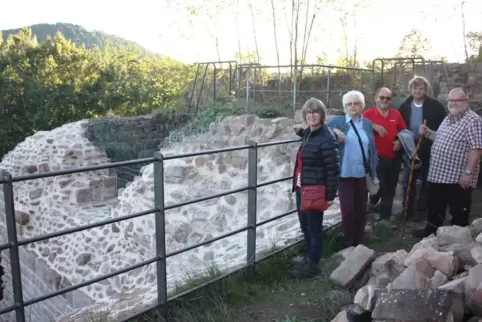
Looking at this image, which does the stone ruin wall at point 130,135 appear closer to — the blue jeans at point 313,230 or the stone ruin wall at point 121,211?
the stone ruin wall at point 121,211

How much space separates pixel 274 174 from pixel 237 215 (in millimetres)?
876

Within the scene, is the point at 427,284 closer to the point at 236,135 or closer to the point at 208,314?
the point at 208,314

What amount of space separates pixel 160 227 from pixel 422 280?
1680mm

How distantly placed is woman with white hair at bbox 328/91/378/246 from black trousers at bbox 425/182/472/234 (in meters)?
0.70

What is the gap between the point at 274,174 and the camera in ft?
23.4

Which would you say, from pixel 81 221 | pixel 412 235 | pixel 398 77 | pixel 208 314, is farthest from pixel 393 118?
pixel 398 77

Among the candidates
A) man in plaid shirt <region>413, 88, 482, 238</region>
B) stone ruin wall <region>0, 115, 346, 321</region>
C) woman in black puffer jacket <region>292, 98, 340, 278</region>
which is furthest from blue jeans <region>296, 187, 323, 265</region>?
man in plaid shirt <region>413, 88, 482, 238</region>

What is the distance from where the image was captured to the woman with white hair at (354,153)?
389 centimetres

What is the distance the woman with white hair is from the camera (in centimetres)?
389

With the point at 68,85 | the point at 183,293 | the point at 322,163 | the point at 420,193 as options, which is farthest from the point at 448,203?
the point at 68,85

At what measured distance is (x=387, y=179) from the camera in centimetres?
488

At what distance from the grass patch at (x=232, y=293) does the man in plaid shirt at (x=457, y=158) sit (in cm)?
147

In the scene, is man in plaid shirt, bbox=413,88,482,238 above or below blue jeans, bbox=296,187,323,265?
above

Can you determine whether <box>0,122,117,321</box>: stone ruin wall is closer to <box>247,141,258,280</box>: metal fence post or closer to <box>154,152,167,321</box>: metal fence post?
<box>247,141,258,280</box>: metal fence post
